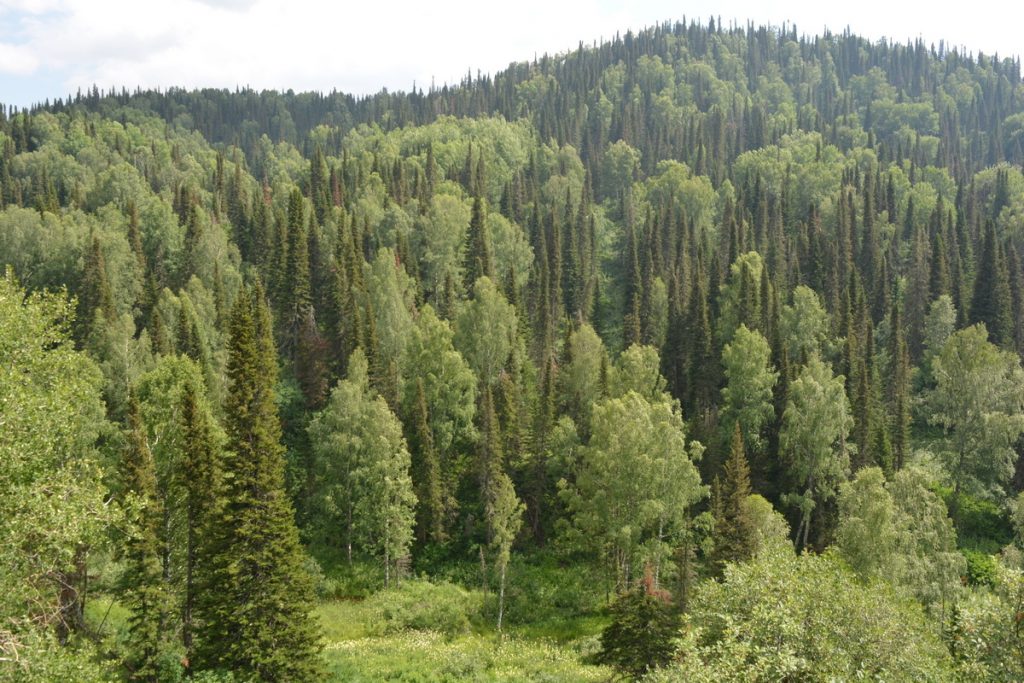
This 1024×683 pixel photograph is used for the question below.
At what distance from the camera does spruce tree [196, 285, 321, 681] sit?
31.2m

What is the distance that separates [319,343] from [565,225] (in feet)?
246

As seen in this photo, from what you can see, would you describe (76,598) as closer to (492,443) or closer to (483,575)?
(483,575)

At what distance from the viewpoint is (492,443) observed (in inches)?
2539

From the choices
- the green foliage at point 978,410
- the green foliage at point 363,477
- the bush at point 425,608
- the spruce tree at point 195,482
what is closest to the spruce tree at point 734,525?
the bush at point 425,608

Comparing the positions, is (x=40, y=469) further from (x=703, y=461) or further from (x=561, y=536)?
(x=703, y=461)

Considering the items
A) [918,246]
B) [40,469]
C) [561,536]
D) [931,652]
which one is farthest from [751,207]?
[40,469]

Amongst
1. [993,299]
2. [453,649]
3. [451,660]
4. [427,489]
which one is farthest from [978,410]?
[451,660]

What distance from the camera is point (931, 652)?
91.7ft

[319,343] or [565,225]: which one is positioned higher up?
[565,225]

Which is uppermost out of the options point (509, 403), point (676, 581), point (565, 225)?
point (565, 225)

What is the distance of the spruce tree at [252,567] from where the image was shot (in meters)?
31.2

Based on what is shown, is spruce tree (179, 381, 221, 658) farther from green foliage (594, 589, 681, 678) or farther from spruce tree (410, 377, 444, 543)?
spruce tree (410, 377, 444, 543)

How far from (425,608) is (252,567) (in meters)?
25.0

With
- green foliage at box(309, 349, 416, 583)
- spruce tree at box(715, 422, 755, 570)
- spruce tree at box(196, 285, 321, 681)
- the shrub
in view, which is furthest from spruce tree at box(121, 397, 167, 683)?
the shrub
